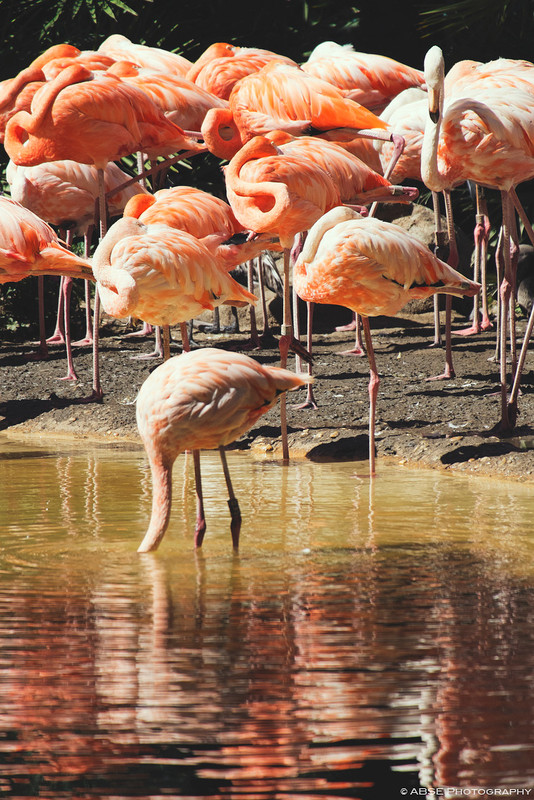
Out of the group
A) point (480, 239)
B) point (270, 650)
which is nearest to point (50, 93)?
point (480, 239)

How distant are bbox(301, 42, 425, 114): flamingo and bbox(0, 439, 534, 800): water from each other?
412cm

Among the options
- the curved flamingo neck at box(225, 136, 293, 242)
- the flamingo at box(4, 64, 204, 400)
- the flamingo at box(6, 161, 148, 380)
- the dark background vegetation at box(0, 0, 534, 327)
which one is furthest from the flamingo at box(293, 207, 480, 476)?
the dark background vegetation at box(0, 0, 534, 327)

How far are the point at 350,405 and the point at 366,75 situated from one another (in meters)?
2.63

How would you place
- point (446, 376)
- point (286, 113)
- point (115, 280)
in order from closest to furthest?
point (115, 280) → point (286, 113) → point (446, 376)

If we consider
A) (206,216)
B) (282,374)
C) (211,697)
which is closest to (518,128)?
(206,216)

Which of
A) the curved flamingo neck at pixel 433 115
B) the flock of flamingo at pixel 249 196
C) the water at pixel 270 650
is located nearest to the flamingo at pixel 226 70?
the flock of flamingo at pixel 249 196

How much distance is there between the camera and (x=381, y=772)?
1.89 metres

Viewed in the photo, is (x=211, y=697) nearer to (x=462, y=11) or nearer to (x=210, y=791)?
(x=210, y=791)

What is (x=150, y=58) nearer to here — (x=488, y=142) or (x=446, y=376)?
(x=446, y=376)

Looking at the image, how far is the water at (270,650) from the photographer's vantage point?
1902 mm

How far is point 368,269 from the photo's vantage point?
16.2 feet

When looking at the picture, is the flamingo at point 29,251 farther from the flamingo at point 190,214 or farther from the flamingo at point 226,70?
the flamingo at point 226,70

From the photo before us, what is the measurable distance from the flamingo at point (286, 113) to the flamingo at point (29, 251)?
1174mm

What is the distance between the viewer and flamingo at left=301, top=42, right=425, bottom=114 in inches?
294
